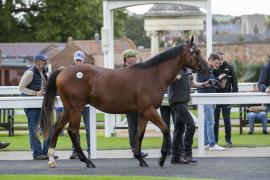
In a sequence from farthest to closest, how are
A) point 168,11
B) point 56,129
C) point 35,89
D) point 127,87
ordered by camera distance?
1. point 168,11
2. point 35,89
3. point 56,129
4. point 127,87

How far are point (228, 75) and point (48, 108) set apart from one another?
204 inches

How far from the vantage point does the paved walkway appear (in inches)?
653

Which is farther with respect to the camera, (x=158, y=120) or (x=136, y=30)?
(x=136, y=30)

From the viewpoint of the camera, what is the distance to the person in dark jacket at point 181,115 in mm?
15039

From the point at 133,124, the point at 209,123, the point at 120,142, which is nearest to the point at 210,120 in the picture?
the point at 209,123

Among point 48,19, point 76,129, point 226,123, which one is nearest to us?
point 76,129

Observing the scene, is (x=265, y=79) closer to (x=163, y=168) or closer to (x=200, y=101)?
(x=200, y=101)

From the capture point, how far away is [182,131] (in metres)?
15.4

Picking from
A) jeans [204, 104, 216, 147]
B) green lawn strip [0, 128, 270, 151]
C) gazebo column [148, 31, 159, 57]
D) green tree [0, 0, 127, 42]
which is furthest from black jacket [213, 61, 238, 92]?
green tree [0, 0, 127, 42]

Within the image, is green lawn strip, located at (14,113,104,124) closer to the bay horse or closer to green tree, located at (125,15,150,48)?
the bay horse

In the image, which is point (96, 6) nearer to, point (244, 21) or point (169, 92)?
point (169, 92)

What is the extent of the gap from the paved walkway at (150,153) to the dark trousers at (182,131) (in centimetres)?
135

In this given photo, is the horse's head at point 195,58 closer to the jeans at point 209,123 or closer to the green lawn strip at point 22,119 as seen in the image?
the jeans at point 209,123

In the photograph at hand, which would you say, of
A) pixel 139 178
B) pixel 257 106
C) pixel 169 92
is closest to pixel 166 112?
pixel 169 92
